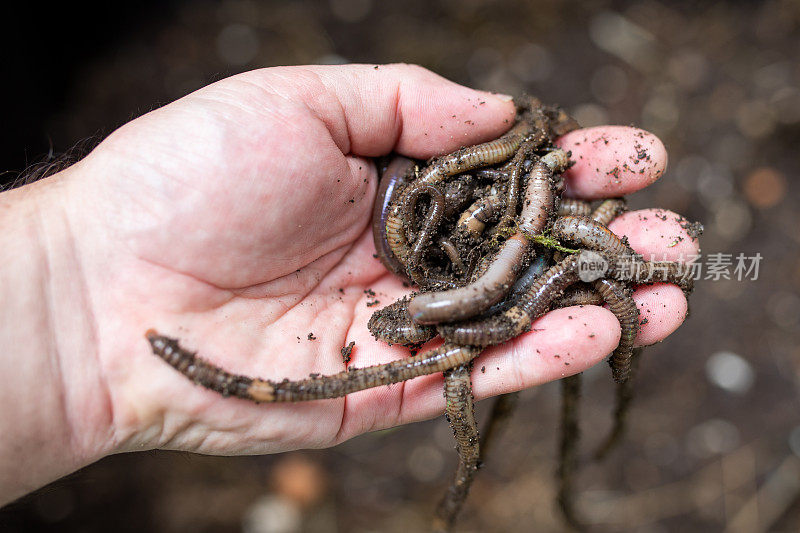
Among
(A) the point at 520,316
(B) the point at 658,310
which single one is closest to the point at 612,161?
(B) the point at 658,310

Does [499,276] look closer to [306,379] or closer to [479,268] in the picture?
[479,268]

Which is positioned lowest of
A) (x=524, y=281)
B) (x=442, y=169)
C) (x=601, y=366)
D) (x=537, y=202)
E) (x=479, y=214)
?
(x=601, y=366)

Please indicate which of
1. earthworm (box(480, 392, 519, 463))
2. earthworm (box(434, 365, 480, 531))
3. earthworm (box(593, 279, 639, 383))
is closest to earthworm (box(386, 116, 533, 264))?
earthworm (box(434, 365, 480, 531))

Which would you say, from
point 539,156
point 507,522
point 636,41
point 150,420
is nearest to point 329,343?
point 150,420

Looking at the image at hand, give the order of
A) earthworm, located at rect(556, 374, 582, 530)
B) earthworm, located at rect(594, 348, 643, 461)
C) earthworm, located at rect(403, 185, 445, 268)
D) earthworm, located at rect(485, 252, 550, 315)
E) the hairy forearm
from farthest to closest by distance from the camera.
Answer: earthworm, located at rect(556, 374, 582, 530) < earthworm, located at rect(594, 348, 643, 461) < earthworm, located at rect(403, 185, 445, 268) < earthworm, located at rect(485, 252, 550, 315) < the hairy forearm

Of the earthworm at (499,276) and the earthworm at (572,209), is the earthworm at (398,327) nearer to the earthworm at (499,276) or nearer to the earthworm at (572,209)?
the earthworm at (499,276)

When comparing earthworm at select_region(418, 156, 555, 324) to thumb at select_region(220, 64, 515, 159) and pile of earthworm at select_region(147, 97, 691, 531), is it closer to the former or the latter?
pile of earthworm at select_region(147, 97, 691, 531)

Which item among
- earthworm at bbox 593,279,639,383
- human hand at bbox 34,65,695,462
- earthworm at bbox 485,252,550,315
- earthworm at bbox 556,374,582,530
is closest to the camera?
human hand at bbox 34,65,695,462
